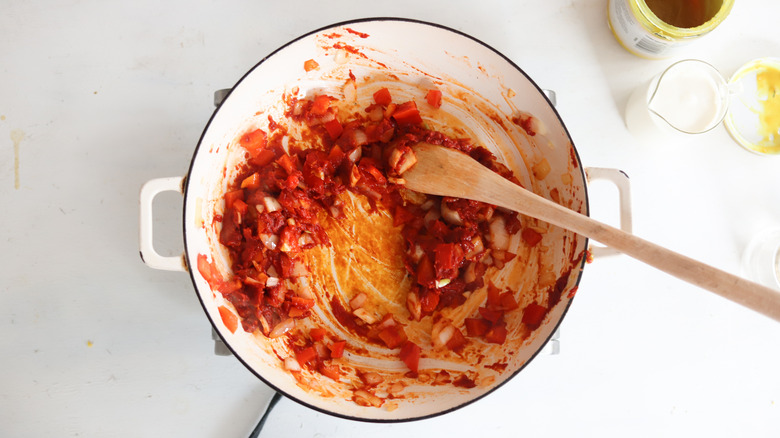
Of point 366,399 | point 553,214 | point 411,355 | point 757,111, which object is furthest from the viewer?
point 757,111

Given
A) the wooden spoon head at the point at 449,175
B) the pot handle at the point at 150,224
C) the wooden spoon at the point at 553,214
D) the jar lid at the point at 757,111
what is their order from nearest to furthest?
the wooden spoon at the point at 553,214 < the pot handle at the point at 150,224 < the wooden spoon head at the point at 449,175 < the jar lid at the point at 757,111

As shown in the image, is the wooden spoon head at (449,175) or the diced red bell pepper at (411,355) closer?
the wooden spoon head at (449,175)

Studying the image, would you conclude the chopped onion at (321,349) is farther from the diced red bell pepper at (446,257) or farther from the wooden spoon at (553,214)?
the wooden spoon at (553,214)

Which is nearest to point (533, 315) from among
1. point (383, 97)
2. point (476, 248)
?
point (476, 248)

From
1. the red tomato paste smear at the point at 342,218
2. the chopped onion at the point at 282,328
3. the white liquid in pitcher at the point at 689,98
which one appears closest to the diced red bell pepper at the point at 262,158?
the red tomato paste smear at the point at 342,218

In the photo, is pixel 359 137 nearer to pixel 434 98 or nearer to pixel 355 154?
pixel 355 154

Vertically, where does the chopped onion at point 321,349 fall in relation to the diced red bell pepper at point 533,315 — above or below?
below
